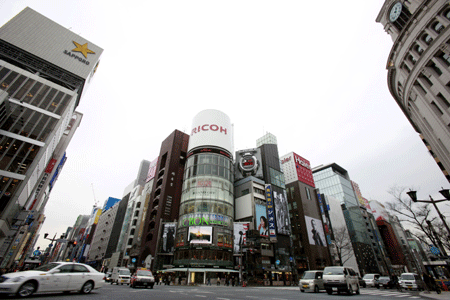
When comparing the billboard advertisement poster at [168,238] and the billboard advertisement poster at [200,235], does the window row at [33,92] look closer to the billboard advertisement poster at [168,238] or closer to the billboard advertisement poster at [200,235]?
the billboard advertisement poster at [168,238]

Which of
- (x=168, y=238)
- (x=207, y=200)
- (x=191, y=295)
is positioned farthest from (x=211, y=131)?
(x=191, y=295)

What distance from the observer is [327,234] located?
261 ft

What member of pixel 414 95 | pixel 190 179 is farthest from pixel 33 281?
pixel 190 179

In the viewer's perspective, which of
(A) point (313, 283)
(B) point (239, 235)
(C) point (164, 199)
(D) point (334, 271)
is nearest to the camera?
(D) point (334, 271)

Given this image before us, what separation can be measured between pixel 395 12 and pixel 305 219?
205 feet

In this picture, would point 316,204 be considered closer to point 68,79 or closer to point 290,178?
point 290,178

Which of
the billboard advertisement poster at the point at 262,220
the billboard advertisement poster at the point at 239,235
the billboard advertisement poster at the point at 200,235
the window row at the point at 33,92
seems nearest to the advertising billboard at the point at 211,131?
the billboard advertisement poster at the point at 262,220

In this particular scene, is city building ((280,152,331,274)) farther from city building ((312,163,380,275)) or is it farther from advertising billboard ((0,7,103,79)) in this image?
advertising billboard ((0,7,103,79))

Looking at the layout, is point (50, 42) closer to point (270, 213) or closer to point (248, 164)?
point (248, 164)

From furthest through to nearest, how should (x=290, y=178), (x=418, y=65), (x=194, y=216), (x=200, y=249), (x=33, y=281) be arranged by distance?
(x=290, y=178) → (x=194, y=216) → (x=200, y=249) → (x=418, y=65) → (x=33, y=281)

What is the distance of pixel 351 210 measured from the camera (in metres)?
102

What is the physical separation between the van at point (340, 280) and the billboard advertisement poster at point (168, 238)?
148 feet

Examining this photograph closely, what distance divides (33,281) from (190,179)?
49.4 m

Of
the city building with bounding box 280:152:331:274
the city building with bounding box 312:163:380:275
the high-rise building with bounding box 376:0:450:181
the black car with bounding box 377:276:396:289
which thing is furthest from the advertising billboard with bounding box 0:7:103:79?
the city building with bounding box 312:163:380:275
